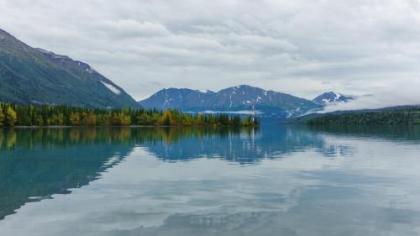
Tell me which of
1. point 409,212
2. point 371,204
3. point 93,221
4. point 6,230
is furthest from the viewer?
point 371,204

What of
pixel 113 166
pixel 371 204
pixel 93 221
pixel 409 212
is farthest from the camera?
pixel 113 166

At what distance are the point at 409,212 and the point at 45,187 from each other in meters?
31.2

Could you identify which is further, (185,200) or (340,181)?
(340,181)

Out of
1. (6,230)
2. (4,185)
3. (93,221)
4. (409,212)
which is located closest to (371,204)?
(409,212)

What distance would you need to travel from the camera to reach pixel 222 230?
90.8 feet

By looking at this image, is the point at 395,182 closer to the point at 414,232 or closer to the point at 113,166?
the point at 414,232

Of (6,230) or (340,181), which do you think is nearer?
(6,230)

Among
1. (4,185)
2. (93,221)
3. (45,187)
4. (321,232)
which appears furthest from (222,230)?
(4,185)

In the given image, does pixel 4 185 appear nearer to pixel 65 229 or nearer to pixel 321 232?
pixel 65 229

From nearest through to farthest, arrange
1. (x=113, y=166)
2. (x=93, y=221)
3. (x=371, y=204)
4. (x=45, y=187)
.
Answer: (x=93, y=221) < (x=371, y=204) < (x=45, y=187) < (x=113, y=166)

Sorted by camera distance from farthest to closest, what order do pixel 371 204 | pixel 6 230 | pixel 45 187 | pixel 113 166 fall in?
1. pixel 113 166
2. pixel 45 187
3. pixel 371 204
4. pixel 6 230

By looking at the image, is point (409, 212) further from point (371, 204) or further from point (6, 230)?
point (6, 230)

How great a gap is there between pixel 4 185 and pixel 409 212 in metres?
35.0

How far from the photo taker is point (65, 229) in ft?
91.9
